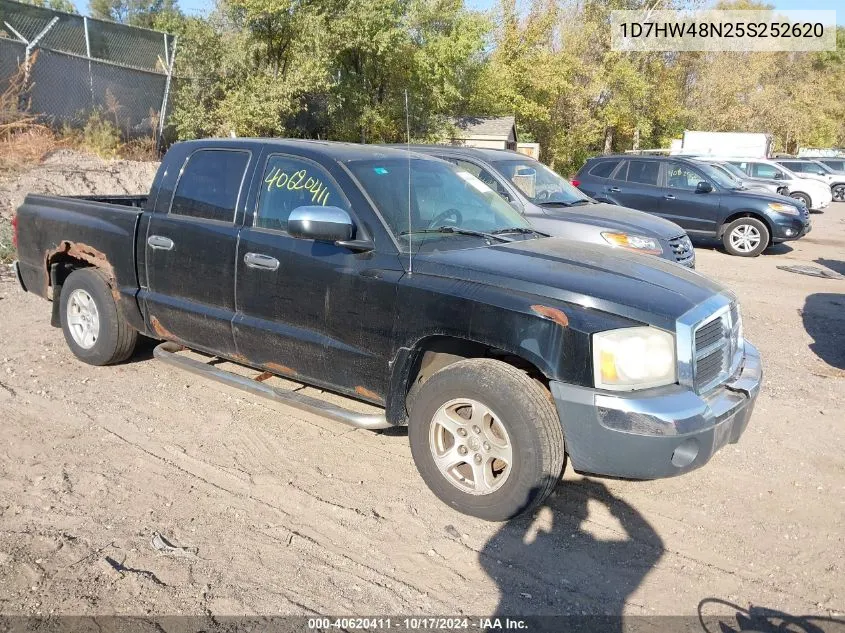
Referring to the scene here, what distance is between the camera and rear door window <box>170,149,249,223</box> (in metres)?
4.80

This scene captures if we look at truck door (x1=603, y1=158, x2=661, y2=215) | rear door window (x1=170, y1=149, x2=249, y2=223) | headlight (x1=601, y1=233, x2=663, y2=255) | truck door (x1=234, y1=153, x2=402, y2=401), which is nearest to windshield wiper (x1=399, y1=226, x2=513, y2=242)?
truck door (x1=234, y1=153, x2=402, y2=401)

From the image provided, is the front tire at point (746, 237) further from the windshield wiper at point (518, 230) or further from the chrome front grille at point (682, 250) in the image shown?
the windshield wiper at point (518, 230)

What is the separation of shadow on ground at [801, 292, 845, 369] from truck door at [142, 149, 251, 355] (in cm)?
565

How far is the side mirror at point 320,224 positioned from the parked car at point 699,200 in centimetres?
1105

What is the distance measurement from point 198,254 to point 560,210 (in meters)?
5.23

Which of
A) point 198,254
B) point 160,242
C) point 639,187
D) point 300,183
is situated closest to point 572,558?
point 300,183

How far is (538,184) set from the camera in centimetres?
934

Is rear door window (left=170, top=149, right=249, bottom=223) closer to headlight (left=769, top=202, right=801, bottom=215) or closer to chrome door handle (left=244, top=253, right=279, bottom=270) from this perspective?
chrome door handle (left=244, top=253, right=279, bottom=270)

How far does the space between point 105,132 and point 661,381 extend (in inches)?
571

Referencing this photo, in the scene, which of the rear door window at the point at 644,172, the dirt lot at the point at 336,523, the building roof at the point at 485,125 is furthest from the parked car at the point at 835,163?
the dirt lot at the point at 336,523

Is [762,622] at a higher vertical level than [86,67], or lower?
lower

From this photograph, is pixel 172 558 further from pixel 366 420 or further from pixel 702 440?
pixel 702 440

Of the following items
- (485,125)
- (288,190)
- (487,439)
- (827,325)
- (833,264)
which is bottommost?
(487,439)

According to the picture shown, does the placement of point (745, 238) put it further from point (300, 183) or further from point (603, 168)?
point (300, 183)
